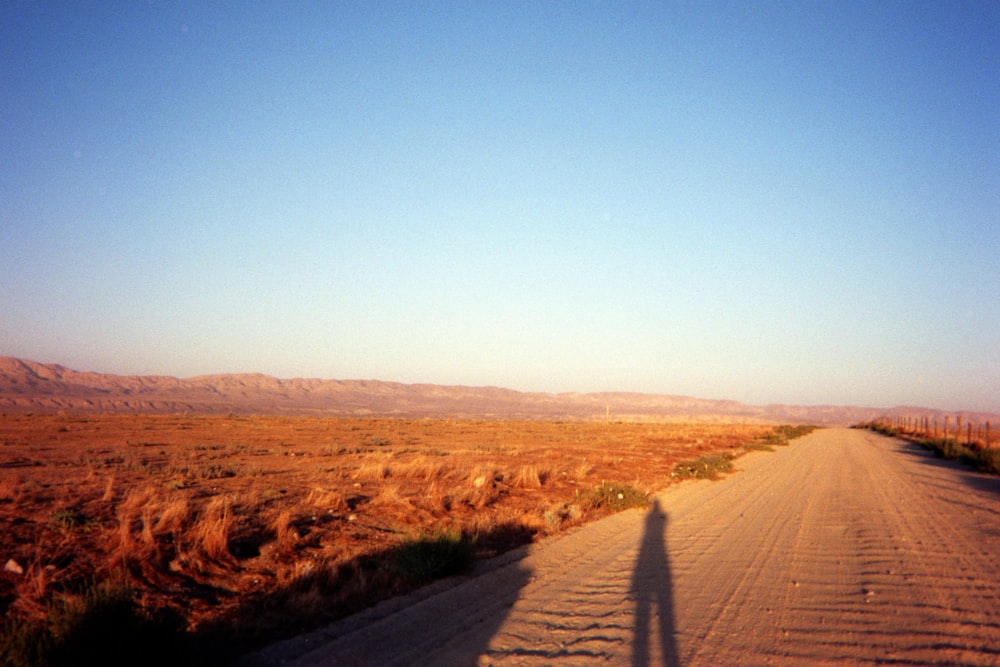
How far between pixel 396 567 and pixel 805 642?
17.2 feet

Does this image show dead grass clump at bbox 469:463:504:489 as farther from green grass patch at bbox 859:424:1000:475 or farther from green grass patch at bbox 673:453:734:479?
green grass patch at bbox 859:424:1000:475

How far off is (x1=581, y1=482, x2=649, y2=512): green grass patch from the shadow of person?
10.8 feet

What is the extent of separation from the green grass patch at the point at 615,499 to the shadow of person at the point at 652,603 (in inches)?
130

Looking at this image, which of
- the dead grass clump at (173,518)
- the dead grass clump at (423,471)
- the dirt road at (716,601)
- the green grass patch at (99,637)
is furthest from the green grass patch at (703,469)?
the green grass patch at (99,637)

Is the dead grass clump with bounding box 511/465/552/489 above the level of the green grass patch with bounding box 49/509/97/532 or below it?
below

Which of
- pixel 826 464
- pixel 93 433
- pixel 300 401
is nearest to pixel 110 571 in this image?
pixel 826 464

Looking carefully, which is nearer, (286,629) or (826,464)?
(286,629)

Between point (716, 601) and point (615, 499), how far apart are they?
816 cm

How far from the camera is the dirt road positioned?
5871mm

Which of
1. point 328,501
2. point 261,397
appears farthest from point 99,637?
point 261,397

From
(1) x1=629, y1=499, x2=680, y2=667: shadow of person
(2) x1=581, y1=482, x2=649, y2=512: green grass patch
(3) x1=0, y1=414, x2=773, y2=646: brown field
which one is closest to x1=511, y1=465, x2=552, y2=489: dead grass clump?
(3) x1=0, y1=414, x2=773, y2=646: brown field

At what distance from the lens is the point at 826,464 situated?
2683 cm

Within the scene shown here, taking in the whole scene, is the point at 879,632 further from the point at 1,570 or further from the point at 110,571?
the point at 1,570

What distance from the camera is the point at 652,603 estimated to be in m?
7.39
